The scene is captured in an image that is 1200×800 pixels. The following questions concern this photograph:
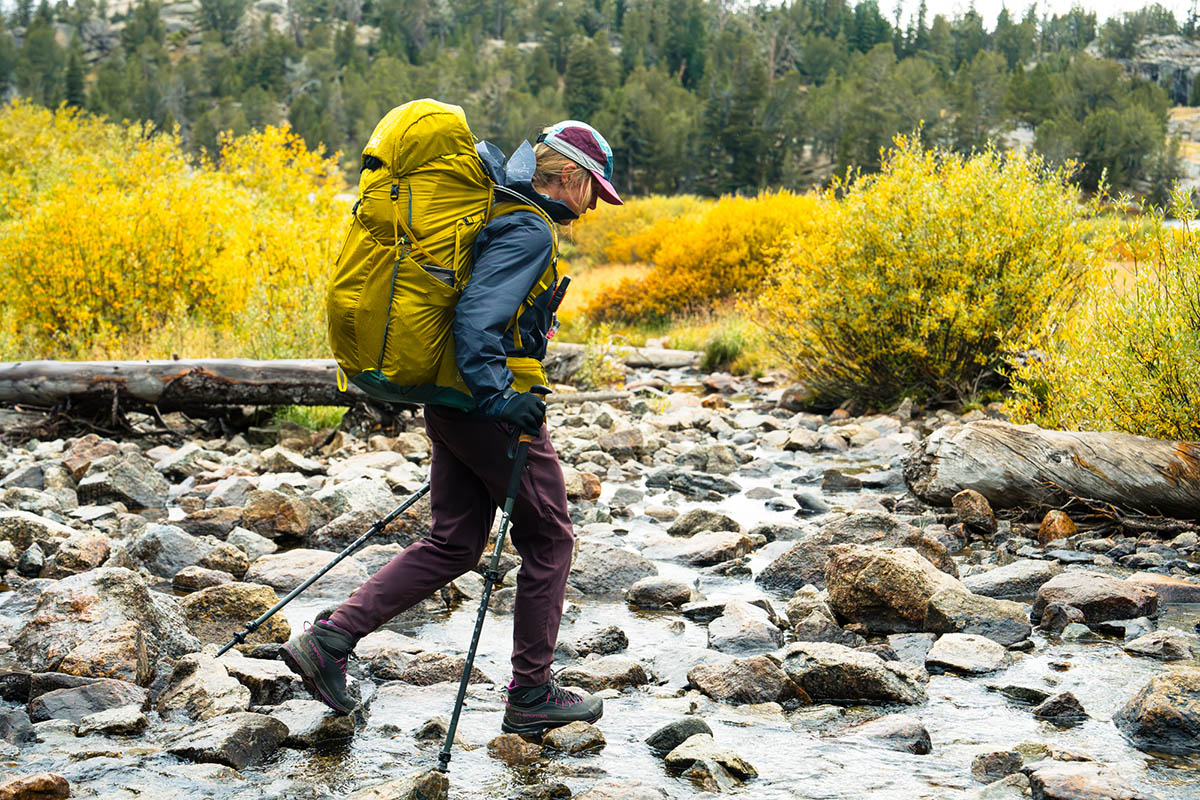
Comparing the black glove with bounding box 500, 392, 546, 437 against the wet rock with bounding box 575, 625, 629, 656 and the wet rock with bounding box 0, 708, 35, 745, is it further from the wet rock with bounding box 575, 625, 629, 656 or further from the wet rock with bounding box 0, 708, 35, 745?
the wet rock with bounding box 0, 708, 35, 745

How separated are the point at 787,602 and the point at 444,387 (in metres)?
2.89

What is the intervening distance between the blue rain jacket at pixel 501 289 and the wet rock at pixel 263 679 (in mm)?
1611

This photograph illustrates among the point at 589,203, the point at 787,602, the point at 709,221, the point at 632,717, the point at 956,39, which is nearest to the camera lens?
the point at 589,203

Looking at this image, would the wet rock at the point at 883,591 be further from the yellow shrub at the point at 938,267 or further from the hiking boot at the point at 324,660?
the yellow shrub at the point at 938,267

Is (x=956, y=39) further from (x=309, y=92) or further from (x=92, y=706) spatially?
(x=92, y=706)

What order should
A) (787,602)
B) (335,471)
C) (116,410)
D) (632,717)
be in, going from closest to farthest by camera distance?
1. (632,717)
2. (787,602)
3. (335,471)
4. (116,410)

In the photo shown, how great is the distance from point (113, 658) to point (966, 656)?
3.56m

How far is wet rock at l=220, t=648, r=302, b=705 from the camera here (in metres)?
4.14

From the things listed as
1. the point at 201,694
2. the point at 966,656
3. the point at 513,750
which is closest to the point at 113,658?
the point at 201,694

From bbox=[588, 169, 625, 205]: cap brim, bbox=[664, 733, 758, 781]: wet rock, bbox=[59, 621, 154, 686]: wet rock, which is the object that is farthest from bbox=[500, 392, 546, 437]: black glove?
bbox=[59, 621, 154, 686]: wet rock

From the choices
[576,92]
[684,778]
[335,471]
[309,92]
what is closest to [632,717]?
[684,778]

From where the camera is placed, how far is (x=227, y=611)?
4.96 metres

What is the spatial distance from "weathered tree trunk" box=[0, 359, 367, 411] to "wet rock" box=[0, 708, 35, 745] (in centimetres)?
609

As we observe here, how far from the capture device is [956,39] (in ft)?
420
